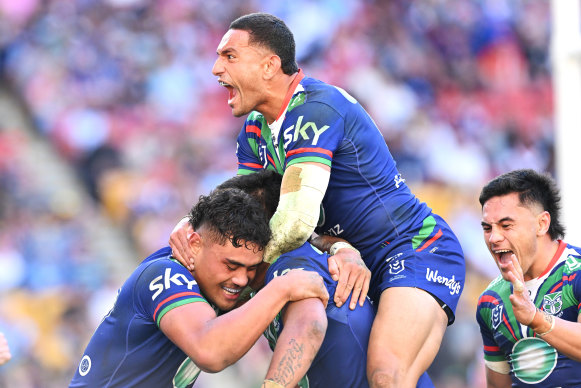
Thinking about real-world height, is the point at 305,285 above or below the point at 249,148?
below

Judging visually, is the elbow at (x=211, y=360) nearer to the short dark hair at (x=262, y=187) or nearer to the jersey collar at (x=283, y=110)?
the short dark hair at (x=262, y=187)

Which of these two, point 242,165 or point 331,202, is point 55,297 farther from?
point 331,202

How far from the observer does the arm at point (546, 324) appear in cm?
448

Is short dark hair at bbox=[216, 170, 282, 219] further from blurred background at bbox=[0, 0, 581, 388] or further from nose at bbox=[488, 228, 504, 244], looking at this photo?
blurred background at bbox=[0, 0, 581, 388]

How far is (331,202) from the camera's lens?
4855 mm

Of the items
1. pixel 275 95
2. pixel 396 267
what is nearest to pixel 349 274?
pixel 396 267

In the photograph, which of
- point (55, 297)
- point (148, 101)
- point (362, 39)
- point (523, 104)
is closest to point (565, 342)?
point (55, 297)

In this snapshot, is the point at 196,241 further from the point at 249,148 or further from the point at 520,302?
the point at 520,302

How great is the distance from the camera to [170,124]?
11102 mm

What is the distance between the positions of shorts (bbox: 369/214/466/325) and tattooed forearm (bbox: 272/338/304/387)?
962 mm

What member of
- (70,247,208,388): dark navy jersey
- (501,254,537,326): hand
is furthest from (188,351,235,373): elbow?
(501,254,537,326): hand

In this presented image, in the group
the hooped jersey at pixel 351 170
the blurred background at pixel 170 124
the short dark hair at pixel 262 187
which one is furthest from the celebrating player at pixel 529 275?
the blurred background at pixel 170 124

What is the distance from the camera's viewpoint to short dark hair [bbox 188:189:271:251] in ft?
14.0

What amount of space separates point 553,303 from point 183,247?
7.68 feet
